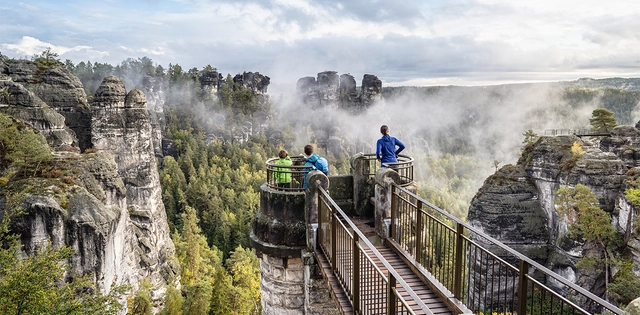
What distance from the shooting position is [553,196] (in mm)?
31391

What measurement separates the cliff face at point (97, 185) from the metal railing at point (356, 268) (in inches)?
454

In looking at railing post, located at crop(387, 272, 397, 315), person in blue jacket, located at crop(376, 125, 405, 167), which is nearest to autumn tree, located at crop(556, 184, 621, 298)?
person in blue jacket, located at crop(376, 125, 405, 167)

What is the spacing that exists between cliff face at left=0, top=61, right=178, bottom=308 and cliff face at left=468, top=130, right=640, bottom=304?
25.6 m

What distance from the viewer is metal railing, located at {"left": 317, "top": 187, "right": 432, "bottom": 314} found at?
15.3 feet

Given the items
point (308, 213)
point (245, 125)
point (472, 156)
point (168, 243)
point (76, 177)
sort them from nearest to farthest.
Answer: point (308, 213) → point (76, 177) → point (168, 243) → point (245, 125) → point (472, 156)

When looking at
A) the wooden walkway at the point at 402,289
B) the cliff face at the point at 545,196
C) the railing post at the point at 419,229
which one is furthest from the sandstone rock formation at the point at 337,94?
the railing post at the point at 419,229

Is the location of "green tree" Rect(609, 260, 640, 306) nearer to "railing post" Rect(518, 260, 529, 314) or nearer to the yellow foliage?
the yellow foliage

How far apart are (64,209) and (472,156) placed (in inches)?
5562

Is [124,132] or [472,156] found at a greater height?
[124,132]

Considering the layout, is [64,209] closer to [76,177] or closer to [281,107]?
[76,177]

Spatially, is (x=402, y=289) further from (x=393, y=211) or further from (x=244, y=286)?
(x=244, y=286)

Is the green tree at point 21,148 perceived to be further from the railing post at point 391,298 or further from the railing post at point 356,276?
the railing post at point 391,298

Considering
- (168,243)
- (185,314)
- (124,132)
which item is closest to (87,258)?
(185,314)

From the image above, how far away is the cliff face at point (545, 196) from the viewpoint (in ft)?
93.6
